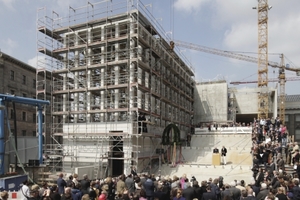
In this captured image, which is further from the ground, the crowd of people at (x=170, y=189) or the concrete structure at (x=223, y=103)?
the concrete structure at (x=223, y=103)

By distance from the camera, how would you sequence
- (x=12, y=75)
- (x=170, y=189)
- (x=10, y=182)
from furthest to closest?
(x=12, y=75) < (x=10, y=182) < (x=170, y=189)

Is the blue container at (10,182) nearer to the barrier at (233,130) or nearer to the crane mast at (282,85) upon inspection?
the barrier at (233,130)

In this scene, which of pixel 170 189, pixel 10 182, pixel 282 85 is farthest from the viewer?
pixel 282 85

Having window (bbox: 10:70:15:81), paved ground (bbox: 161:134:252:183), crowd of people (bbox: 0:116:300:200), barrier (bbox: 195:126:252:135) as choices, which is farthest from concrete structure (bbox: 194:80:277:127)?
window (bbox: 10:70:15:81)

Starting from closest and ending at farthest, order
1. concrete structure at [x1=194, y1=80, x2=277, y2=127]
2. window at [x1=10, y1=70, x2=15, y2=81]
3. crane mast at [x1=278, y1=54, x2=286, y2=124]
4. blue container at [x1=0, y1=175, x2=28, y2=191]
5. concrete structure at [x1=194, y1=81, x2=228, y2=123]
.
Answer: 1. blue container at [x1=0, y1=175, x2=28, y2=191]
2. window at [x1=10, y1=70, x2=15, y2=81]
3. concrete structure at [x1=194, y1=81, x2=228, y2=123]
4. concrete structure at [x1=194, y1=80, x2=277, y2=127]
5. crane mast at [x1=278, y1=54, x2=286, y2=124]

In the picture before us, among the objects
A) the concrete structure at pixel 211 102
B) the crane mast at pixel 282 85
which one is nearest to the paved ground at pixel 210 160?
the concrete structure at pixel 211 102

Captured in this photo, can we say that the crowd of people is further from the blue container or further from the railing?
the railing

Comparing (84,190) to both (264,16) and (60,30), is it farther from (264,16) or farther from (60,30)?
(264,16)

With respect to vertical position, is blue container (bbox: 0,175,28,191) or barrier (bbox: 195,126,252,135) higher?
barrier (bbox: 195,126,252,135)

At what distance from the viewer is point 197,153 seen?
91.0ft

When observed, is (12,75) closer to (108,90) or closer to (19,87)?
(19,87)

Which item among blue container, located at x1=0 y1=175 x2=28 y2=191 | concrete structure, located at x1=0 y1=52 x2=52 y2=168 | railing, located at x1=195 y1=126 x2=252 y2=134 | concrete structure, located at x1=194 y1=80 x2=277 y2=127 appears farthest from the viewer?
concrete structure, located at x1=194 y1=80 x2=277 y2=127

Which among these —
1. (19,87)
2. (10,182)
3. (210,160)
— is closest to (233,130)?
(210,160)

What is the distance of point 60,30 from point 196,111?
27.8 meters
